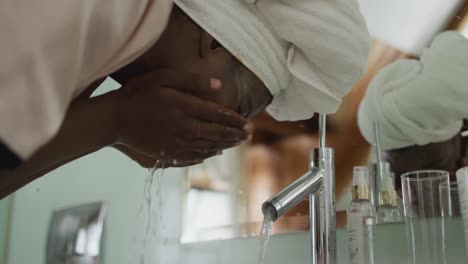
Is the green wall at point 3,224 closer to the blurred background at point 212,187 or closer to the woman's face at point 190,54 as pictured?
the blurred background at point 212,187

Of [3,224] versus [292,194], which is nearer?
[292,194]

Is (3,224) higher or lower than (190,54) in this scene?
lower

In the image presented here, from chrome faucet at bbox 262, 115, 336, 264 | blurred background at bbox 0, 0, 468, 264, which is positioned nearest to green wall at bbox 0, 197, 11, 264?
blurred background at bbox 0, 0, 468, 264

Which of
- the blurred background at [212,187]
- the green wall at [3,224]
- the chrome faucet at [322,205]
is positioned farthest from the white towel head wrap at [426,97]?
the green wall at [3,224]

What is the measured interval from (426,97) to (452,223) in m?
0.20

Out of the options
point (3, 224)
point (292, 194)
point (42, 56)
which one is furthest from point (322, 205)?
point (3, 224)

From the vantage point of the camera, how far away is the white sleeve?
0.33 metres

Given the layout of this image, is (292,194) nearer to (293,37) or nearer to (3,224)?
(293,37)

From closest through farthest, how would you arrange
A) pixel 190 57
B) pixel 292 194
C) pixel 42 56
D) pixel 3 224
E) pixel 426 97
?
1. pixel 42 56
2. pixel 190 57
3. pixel 292 194
4. pixel 426 97
5. pixel 3 224

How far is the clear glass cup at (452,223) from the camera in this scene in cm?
76

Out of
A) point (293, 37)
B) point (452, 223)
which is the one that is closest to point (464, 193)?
point (452, 223)

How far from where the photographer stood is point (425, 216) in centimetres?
77

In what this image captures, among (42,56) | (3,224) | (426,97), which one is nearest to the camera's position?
(42,56)

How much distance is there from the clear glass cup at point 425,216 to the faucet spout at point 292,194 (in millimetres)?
138
